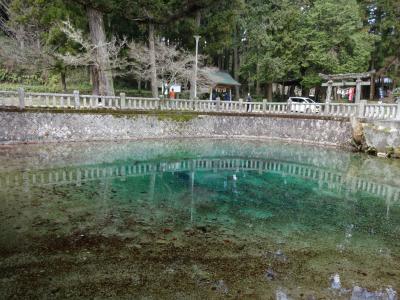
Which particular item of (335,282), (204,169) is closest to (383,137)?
(204,169)

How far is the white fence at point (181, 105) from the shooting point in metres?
14.5

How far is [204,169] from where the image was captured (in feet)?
38.0

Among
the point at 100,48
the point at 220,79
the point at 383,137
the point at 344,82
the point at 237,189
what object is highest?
the point at 100,48

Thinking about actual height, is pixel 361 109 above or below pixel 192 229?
above

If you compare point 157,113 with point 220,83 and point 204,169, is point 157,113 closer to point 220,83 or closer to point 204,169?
point 204,169

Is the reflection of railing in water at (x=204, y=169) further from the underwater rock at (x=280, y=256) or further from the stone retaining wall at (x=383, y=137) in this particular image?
the underwater rock at (x=280, y=256)

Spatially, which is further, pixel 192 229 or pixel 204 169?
pixel 204 169

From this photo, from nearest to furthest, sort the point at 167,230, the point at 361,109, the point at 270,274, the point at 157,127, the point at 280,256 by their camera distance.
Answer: the point at 270,274 → the point at 280,256 → the point at 167,230 → the point at 361,109 → the point at 157,127

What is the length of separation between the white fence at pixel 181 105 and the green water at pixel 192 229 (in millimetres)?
3454

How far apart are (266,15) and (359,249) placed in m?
26.7

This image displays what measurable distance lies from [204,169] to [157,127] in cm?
641

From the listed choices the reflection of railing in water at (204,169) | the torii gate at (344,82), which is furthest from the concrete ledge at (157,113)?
the reflection of railing in water at (204,169)

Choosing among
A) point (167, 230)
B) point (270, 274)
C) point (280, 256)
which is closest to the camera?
point (270, 274)

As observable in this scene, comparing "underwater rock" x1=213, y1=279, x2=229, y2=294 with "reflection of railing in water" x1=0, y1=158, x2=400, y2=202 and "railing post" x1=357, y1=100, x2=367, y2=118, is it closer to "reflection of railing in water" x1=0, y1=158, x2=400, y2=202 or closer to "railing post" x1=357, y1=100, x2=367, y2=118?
"reflection of railing in water" x1=0, y1=158, x2=400, y2=202
